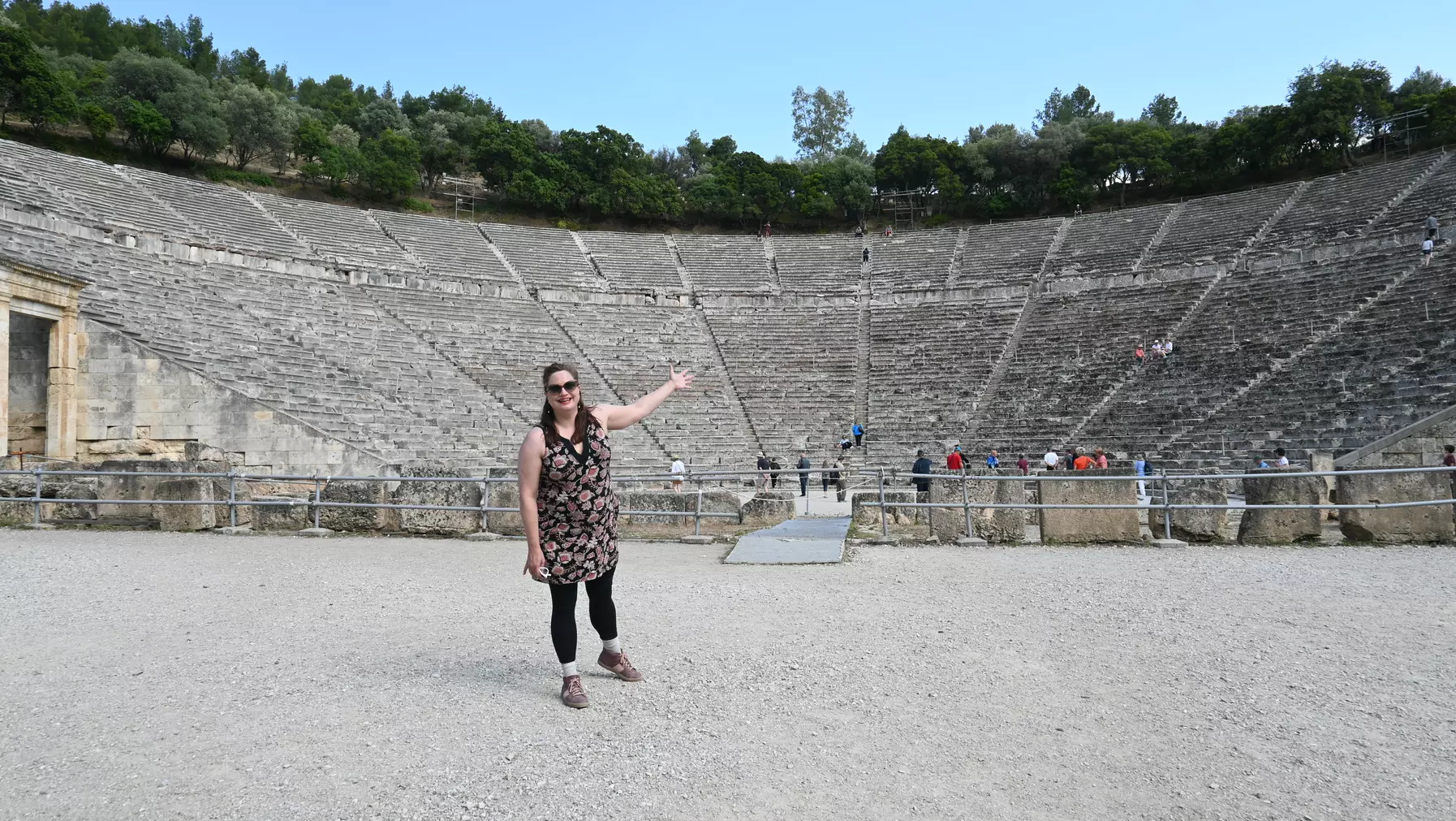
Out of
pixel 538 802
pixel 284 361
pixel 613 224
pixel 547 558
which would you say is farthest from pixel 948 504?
pixel 613 224

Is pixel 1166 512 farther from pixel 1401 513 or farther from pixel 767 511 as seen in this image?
pixel 767 511

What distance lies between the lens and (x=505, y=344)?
2680cm

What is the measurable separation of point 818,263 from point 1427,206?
21.3 m

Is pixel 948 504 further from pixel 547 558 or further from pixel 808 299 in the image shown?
pixel 808 299

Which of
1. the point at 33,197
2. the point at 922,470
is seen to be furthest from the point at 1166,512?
the point at 33,197

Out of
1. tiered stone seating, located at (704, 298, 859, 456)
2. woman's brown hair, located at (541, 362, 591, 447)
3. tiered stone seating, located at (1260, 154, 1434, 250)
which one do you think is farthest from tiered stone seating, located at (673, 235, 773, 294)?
woman's brown hair, located at (541, 362, 591, 447)

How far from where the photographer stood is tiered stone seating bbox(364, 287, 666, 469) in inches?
923

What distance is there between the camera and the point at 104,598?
636 cm

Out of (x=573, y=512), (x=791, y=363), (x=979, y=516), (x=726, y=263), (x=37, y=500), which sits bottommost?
(x=979, y=516)

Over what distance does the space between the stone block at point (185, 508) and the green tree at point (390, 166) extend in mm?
32420

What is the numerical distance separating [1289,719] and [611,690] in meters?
3.15

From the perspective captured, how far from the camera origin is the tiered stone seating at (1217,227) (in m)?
29.3

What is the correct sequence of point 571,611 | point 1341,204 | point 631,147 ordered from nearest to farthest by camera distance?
point 571,611 → point 1341,204 → point 631,147

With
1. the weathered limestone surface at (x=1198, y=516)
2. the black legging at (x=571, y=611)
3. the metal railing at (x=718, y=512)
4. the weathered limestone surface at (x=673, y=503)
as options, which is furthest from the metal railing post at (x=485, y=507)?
the weathered limestone surface at (x=1198, y=516)
